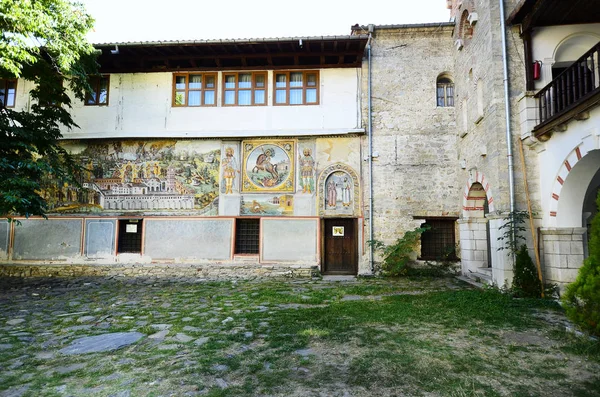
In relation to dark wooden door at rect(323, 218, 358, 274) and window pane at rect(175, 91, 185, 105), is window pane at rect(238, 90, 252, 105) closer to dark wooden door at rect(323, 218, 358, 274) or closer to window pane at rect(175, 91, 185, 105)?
window pane at rect(175, 91, 185, 105)

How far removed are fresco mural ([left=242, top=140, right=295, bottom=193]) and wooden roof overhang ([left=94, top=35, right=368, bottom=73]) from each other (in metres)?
2.60

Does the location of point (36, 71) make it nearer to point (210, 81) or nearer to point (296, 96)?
point (210, 81)

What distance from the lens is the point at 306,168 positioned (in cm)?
1122

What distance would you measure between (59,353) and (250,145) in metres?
8.14

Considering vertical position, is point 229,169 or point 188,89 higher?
point 188,89

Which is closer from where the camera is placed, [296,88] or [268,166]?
[268,166]

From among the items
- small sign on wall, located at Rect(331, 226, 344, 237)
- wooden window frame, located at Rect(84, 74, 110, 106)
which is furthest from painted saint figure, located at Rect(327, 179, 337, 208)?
wooden window frame, located at Rect(84, 74, 110, 106)

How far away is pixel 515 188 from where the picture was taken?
7.53 m

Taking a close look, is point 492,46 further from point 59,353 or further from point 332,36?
point 59,353

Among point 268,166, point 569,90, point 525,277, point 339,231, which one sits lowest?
point 525,277

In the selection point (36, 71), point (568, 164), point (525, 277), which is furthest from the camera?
point (36, 71)

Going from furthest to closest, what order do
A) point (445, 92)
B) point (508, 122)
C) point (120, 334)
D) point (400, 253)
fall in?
point (445, 92), point (400, 253), point (508, 122), point (120, 334)

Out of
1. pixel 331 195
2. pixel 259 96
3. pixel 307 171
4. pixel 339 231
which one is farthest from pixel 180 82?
pixel 339 231

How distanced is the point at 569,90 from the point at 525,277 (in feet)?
12.0
